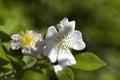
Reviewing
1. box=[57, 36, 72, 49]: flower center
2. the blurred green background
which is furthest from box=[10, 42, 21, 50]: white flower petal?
the blurred green background

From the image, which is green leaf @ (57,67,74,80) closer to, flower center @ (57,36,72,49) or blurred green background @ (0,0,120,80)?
flower center @ (57,36,72,49)

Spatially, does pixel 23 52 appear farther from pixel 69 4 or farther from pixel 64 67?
pixel 69 4

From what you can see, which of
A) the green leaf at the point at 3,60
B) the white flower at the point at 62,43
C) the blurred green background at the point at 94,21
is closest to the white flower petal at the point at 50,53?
the white flower at the point at 62,43

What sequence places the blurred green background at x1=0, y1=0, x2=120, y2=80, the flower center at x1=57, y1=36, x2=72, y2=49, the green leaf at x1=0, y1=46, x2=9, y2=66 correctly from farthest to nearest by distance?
the blurred green background at x1=0, y1=0, x2=120, y2=80
the flower center at x1=57, y1=36, x2=72, y2=49
the green leaf at x1=0, y1=46, x2=9, y2=66

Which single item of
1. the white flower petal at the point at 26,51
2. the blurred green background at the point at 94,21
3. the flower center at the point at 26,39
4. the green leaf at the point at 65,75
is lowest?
the green leaf at the point at 65,75

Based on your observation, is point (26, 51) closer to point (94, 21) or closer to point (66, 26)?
point (66, 26)

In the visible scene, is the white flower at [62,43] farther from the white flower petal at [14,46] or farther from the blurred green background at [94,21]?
the blurred green background at [94,21]

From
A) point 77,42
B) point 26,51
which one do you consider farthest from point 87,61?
point 26,51
